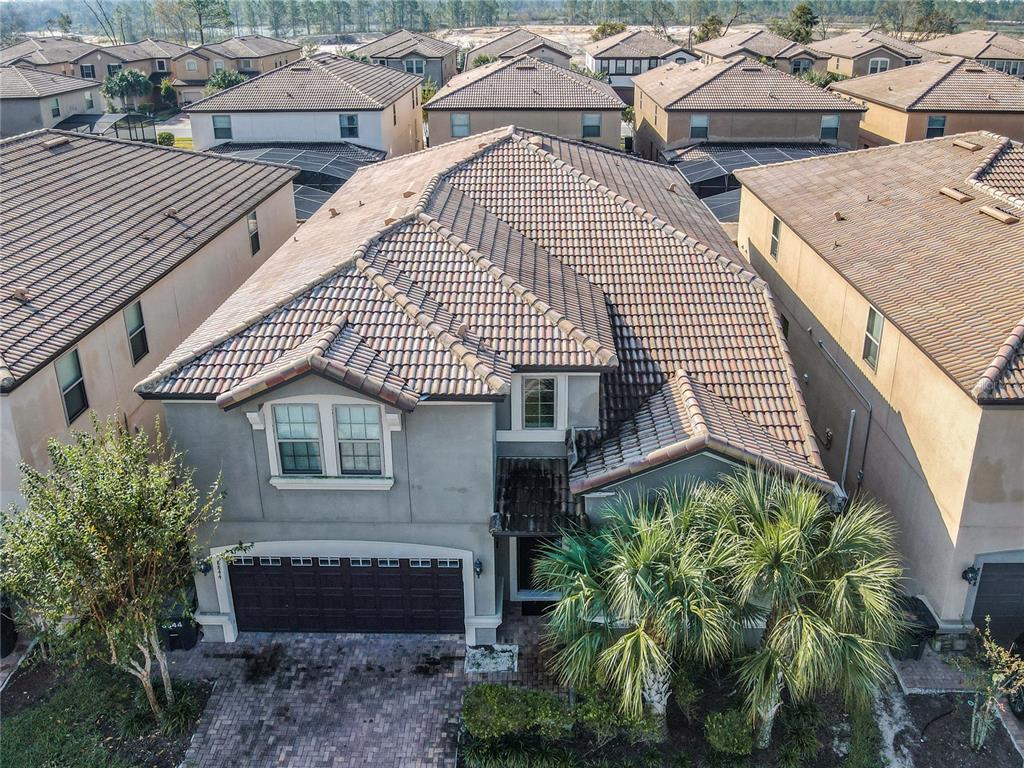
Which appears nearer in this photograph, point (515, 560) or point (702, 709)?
point (702, 709)

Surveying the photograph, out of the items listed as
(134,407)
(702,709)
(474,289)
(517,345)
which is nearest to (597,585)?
(702,709)

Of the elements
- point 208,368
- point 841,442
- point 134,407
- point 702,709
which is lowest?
point 702,709

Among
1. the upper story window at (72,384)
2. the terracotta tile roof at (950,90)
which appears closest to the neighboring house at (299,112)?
the terracotta tile roof at (950,90)

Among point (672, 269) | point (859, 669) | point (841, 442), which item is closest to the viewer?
Result: point (859, 669)

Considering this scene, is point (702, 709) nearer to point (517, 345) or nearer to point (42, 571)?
point (517, 345)

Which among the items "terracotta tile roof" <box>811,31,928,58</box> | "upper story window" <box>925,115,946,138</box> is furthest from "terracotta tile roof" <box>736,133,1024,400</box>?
"terracotta tile roof" <box>811,31,928,58</box>

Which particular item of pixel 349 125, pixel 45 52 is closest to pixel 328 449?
pixel 349 125

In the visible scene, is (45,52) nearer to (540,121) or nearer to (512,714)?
(540,121)
